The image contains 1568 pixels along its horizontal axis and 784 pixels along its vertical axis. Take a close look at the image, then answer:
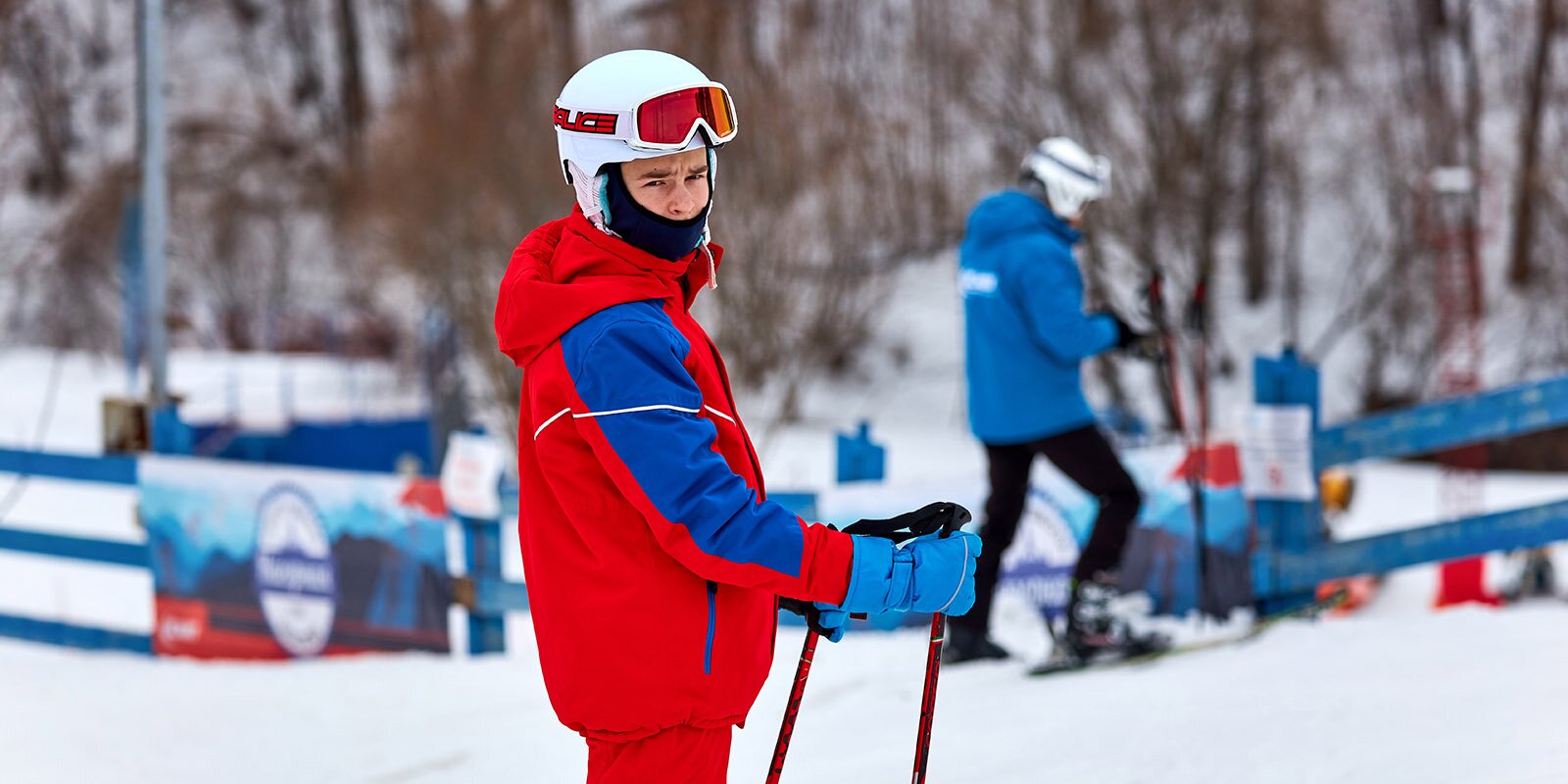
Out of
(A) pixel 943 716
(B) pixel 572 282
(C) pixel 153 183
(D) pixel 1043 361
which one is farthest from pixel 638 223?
(C) pixel 153 183

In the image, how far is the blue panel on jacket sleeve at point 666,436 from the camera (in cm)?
204

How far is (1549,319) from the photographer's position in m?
20.6

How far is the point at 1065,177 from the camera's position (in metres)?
4.94

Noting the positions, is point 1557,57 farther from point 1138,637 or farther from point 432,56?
point 1138,637

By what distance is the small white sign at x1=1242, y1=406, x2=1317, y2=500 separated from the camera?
18.2 ft

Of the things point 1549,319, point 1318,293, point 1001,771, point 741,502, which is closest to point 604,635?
point 741,502

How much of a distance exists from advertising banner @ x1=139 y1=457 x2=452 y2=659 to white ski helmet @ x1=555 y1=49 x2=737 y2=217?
180 inches

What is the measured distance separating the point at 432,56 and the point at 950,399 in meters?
9.87

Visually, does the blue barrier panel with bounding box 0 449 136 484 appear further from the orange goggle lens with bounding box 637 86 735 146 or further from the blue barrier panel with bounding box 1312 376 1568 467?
the orange goggle lens with bounding box 637 86 735 146

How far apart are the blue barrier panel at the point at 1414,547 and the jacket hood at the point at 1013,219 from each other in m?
1.72

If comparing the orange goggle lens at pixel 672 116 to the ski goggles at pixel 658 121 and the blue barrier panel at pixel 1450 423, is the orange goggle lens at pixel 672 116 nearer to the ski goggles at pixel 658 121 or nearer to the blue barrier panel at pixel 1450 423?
the ski goggles at pixel 658 121

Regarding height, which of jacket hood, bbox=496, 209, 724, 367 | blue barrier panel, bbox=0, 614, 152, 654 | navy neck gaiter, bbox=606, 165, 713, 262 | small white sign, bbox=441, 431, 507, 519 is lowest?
blue barrier panel, bbox=0, 614, 152, 654

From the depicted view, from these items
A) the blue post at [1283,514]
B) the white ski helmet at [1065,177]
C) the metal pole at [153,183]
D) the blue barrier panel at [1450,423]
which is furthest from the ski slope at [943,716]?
the metal pole at [153,183]

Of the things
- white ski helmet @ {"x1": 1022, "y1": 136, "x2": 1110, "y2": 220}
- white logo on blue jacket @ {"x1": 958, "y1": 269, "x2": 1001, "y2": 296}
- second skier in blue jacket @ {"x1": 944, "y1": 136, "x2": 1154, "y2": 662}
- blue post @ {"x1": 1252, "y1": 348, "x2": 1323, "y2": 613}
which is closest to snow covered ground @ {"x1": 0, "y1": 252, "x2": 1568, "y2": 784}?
blue post @ {"x1": 1252, "y1": 348, "x2": 1323, "y2": 613}
